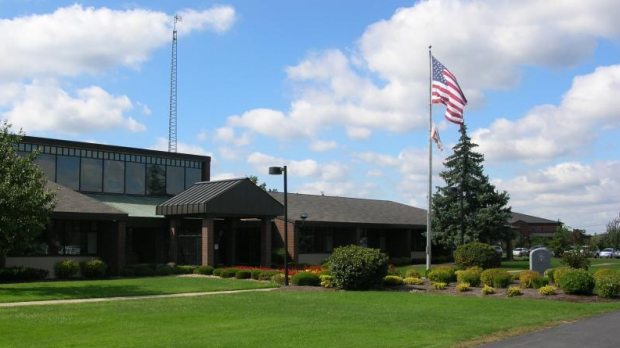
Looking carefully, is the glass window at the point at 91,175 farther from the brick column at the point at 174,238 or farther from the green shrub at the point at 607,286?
the green shrub at the point at 607,286

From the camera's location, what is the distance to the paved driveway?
11133 millimetres

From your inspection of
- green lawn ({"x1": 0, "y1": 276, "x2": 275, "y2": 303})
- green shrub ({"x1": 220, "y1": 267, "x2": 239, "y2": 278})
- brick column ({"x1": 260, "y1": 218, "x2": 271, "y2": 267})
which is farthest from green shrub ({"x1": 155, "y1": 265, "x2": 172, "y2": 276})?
brick column ({"x1": 260, "y1": 218, "x2": 271, "y2": 267})

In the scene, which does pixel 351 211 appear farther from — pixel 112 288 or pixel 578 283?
pixel 578 283

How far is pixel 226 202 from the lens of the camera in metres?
34.8

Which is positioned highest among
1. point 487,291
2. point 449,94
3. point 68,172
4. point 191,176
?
point 449,94

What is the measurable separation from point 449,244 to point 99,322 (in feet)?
105

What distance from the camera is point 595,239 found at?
Answer: 84.6m

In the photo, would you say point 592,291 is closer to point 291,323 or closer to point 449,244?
point 291,323

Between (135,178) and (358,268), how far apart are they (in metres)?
23.1

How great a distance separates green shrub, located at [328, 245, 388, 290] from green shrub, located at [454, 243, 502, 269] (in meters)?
7.40

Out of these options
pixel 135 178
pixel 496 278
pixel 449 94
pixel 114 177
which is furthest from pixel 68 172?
pixel 496 278

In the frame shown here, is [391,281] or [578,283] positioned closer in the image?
[578,283]

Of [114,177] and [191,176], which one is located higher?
[191,176]

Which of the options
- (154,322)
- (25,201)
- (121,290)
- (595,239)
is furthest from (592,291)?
(595,239)
